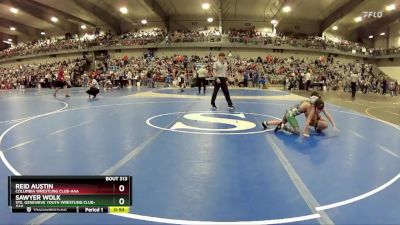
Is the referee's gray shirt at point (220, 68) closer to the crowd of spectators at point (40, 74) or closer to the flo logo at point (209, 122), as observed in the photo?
the flo logo at point (209, 122)

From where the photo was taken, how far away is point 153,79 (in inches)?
1240

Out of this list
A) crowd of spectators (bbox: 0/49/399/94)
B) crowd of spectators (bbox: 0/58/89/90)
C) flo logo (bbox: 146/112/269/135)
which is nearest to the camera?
flo logo (bbox: 146/112/269/135)

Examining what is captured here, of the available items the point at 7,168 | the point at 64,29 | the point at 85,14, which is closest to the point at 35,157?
the point at 7,168

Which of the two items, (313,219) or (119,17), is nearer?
(313,219)

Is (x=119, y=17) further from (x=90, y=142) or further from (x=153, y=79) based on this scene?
(x=90, y=142)

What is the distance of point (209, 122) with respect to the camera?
8.51 meters

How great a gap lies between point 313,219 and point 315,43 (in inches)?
1533

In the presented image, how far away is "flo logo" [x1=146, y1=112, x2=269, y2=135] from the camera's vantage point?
7392mm
